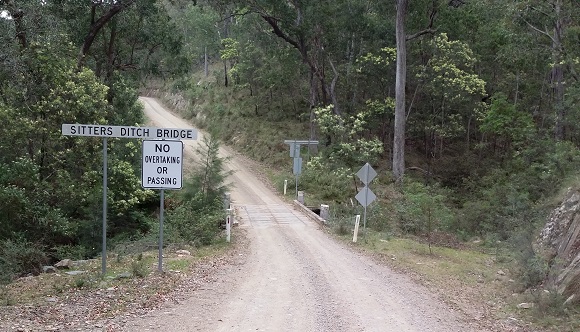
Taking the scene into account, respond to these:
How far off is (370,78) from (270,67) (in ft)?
30.0

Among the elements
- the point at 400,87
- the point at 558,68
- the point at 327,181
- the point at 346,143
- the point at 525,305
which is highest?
the point at 558,68

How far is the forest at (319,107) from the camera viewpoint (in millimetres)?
15211

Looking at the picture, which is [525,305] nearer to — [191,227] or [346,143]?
[191,227]

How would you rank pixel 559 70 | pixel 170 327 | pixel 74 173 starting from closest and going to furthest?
1. pixel 170 327
2. pixel 74 173
3. pixel 559 70

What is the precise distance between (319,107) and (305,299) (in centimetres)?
2433

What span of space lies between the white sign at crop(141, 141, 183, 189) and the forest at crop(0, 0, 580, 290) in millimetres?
3783

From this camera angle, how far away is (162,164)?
10117 millimetres

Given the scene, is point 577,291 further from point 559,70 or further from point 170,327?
point 559,70

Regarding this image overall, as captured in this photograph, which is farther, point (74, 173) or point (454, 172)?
point (454, 172)

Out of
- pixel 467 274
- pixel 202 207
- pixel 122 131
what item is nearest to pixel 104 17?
pixel 202 207

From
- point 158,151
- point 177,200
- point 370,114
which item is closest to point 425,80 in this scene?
point 370,114

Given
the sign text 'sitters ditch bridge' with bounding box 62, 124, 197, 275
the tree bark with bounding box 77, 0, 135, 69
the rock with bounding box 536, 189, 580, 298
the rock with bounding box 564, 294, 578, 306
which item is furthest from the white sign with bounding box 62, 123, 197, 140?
the tree bark with bounding box 77, 0, 135, 69

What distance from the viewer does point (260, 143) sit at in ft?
131

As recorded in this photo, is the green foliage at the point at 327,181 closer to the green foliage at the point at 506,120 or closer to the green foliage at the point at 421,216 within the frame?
the green foliage at the point at 421,216
